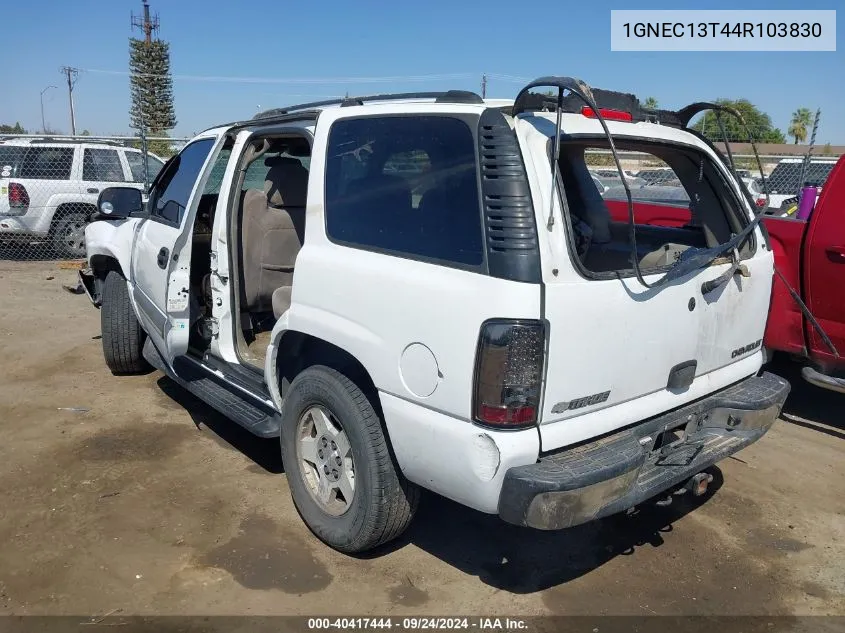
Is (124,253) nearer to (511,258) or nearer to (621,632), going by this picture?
(511,258)

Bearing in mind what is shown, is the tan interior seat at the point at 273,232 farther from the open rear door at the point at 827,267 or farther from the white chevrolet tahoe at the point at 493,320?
the open rear door at the point at 827,267

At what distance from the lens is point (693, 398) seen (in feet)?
10.6

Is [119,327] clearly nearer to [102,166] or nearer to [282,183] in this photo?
[282,183]

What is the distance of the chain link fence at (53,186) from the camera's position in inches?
430

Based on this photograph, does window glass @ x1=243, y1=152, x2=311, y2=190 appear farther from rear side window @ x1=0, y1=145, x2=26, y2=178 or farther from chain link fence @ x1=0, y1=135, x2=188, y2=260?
rear side window @ x1=0, y1=145, x2=26, y2=178

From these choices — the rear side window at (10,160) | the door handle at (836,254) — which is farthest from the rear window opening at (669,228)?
the rear side window at (10,160)

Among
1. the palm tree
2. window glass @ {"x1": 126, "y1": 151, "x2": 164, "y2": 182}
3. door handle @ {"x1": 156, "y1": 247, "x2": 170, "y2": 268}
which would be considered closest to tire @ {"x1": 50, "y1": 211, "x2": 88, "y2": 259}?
window glass @ {"x1": 126, "y1": 151, "x2": 164, "y2": 182}

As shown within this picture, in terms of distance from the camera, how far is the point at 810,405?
5742 millimetres

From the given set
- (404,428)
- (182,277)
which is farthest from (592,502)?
(182,277)

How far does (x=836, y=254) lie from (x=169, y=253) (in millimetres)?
4504

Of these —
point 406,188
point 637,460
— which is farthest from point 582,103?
point 637,460

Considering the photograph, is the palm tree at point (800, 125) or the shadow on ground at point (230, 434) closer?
the shadow on ground at point (230, 434)

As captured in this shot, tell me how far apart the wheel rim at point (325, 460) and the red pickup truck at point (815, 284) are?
2.59 metres

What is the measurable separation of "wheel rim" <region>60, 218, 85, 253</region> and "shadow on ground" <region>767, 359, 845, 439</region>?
33.9 ft
